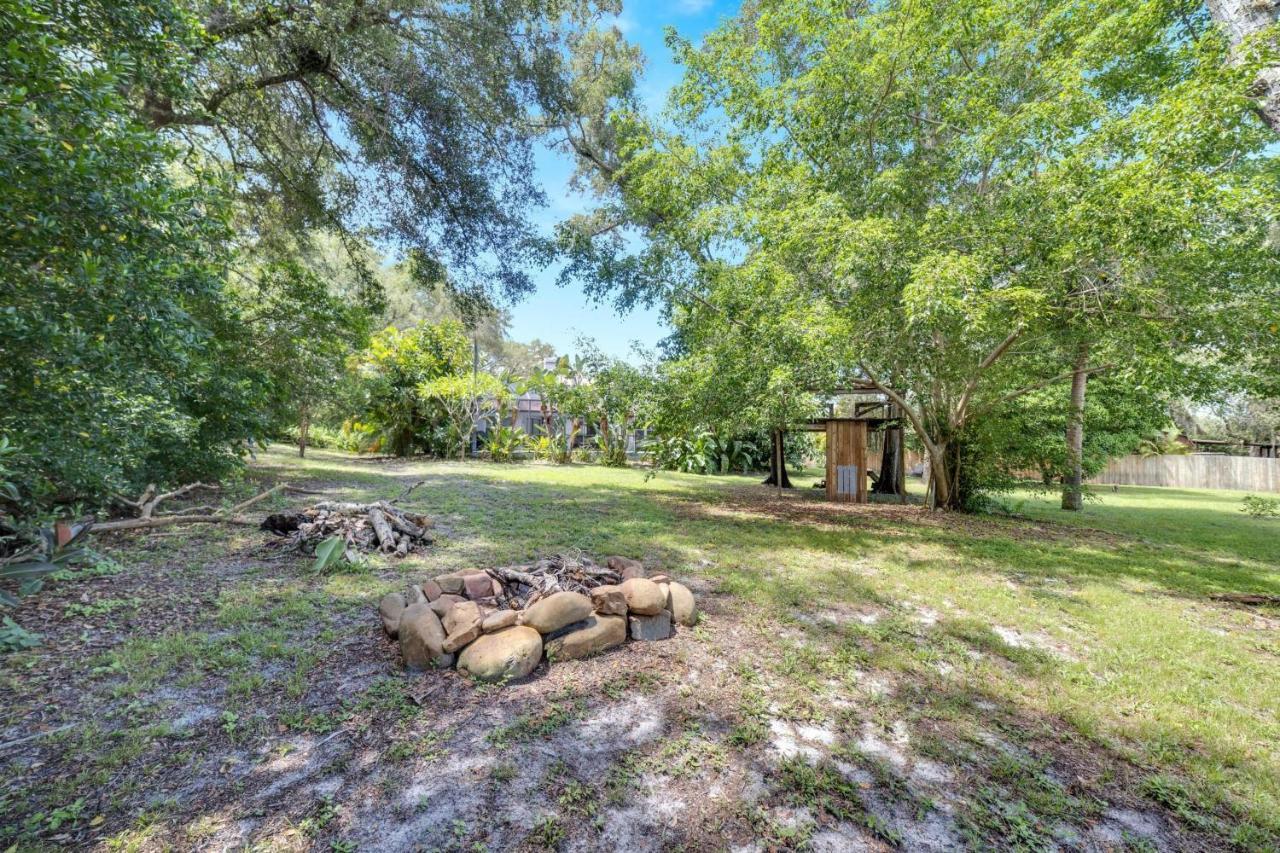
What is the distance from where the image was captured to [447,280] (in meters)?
8.05

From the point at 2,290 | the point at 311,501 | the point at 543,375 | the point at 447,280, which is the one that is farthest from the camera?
the point at 543,375

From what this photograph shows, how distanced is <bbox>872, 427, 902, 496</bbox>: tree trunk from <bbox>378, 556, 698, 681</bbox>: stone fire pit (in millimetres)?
8551

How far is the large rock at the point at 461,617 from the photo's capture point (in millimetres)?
2660

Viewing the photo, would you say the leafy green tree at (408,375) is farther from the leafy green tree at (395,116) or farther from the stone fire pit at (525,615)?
the stone fire pit at (525,615)

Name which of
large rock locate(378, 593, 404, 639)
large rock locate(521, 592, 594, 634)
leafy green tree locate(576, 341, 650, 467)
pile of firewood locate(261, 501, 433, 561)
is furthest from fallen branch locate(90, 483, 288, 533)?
leafy green tree locate(576, 341, 650, 467)

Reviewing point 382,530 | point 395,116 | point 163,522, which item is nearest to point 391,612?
point 382,530

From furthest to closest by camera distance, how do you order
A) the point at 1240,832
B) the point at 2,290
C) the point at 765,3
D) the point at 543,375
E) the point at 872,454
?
1. the point at 543,375
2. the point at 872,454
3. the point at 765,3
4. the point at 2,290
5. the point at 1240,832

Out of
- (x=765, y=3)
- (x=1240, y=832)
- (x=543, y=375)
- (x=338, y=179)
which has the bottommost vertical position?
(x=1240, y=832)

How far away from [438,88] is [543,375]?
32.3 ft

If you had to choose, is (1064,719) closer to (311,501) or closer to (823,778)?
(823,778)

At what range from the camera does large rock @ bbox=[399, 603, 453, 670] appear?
257cm

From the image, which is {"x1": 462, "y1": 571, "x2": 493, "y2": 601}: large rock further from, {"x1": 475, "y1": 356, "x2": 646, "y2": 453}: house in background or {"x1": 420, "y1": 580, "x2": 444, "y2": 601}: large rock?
{"x1": 475, "y1": 356, "x2": 646, "y2": 453}: house in background

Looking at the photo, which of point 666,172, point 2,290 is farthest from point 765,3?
point 2,290

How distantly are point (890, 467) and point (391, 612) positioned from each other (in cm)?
1045
